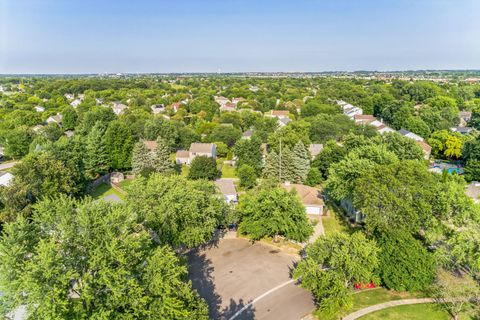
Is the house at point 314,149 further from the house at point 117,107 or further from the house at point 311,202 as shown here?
the house at point 117,107

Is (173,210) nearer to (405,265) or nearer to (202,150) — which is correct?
(405,265)

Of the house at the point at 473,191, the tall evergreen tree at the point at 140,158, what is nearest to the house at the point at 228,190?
the tall evergreen tree at the point at 140,158

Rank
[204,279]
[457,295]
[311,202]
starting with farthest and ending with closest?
[311,202] → [204,279] → [457,295]

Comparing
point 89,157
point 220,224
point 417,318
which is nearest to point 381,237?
Answer: point 417,318

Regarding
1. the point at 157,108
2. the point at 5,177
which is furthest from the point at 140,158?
the point at 157,108

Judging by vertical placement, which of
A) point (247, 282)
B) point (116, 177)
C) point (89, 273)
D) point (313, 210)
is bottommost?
point (247, 282)

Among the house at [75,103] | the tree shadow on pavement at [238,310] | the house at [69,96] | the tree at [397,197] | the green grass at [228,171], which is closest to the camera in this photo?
the tree shadow on pavement at [238,310]
